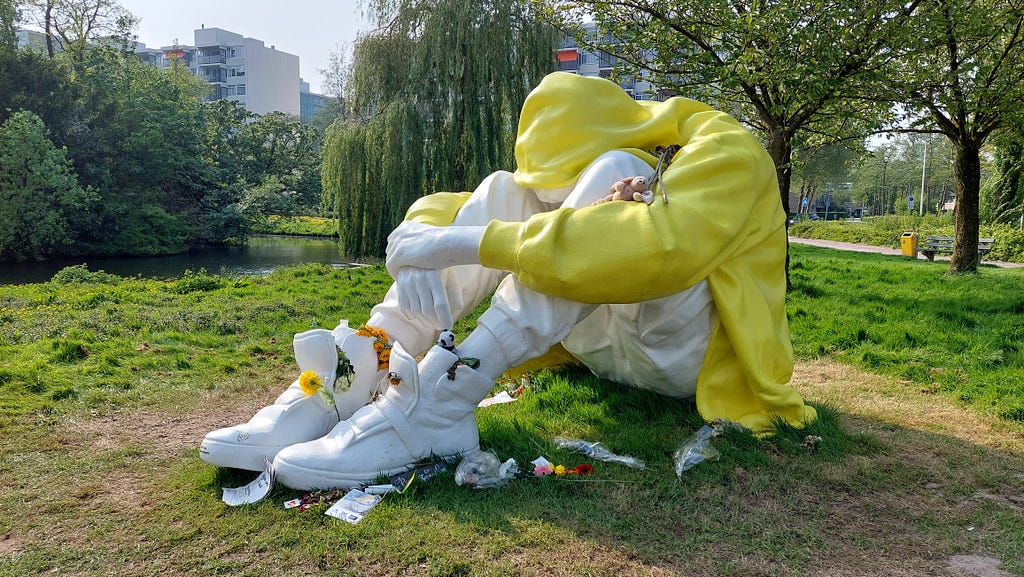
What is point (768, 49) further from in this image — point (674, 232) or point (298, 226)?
point (298, 226)

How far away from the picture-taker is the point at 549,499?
2.38 m

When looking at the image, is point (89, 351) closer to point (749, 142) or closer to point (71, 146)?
point (749, 142)

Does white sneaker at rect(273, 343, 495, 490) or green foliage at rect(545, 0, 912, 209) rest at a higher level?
green foliage at rect(545, 0, 912, 209)

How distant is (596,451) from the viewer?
9.10 ft

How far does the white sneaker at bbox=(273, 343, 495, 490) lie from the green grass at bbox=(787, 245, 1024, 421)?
2.85 m

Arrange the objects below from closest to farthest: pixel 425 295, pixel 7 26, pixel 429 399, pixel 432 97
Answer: pixel 429 399 < pixel 425 295 < pixel 432 97 < pixel 7 26

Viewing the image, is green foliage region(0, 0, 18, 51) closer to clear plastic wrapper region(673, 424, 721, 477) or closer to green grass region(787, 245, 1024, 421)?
green grass region(787, 245, 1024, 421)

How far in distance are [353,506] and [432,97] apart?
37.9 feet

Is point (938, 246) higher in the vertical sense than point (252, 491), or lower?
higher

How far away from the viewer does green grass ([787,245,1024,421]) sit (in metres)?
4.04

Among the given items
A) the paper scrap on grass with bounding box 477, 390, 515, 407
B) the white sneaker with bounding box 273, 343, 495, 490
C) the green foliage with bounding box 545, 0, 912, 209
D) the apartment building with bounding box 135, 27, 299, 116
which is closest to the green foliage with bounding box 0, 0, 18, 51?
the green foliage with bounding box 545, 0, 912, 209

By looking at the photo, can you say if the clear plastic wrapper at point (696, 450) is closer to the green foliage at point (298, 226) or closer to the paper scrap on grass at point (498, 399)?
the paper scrap on grass at point (498, 399)

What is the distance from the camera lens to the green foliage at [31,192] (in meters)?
18.9

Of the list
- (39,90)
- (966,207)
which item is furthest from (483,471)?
(39,90)
